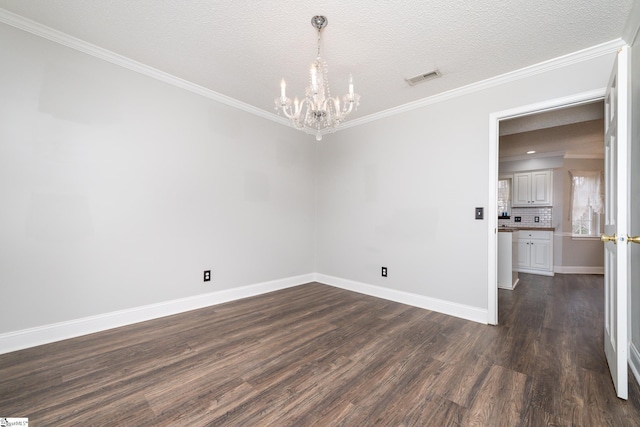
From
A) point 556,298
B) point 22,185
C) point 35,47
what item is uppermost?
point 35,47

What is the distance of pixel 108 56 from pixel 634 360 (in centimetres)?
480

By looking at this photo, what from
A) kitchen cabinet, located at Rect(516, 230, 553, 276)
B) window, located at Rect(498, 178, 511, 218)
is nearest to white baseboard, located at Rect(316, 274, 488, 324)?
kitchen cabinet, located at Rect(516, 230, 553, 276)

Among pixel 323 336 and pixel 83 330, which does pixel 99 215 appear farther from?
pixel 323 336

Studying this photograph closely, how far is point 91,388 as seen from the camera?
1.63 meters

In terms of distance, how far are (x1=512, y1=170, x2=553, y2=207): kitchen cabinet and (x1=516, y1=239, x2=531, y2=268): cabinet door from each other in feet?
3.09

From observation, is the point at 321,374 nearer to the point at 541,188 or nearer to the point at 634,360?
the point at 634,360

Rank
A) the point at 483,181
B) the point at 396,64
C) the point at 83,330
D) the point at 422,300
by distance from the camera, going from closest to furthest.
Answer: the point at 83,330, the point at 396,64, the point at 483,181, the point at 422,300

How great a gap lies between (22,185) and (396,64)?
326 cm

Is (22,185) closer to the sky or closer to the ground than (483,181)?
closer to the ground

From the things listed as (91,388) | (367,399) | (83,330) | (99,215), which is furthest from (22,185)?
(367,399)

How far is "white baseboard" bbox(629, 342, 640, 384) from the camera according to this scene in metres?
1.76

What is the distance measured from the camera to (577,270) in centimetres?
537

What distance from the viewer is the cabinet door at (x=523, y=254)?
17.8ft

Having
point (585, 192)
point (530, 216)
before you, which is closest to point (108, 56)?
point (530, 216)
